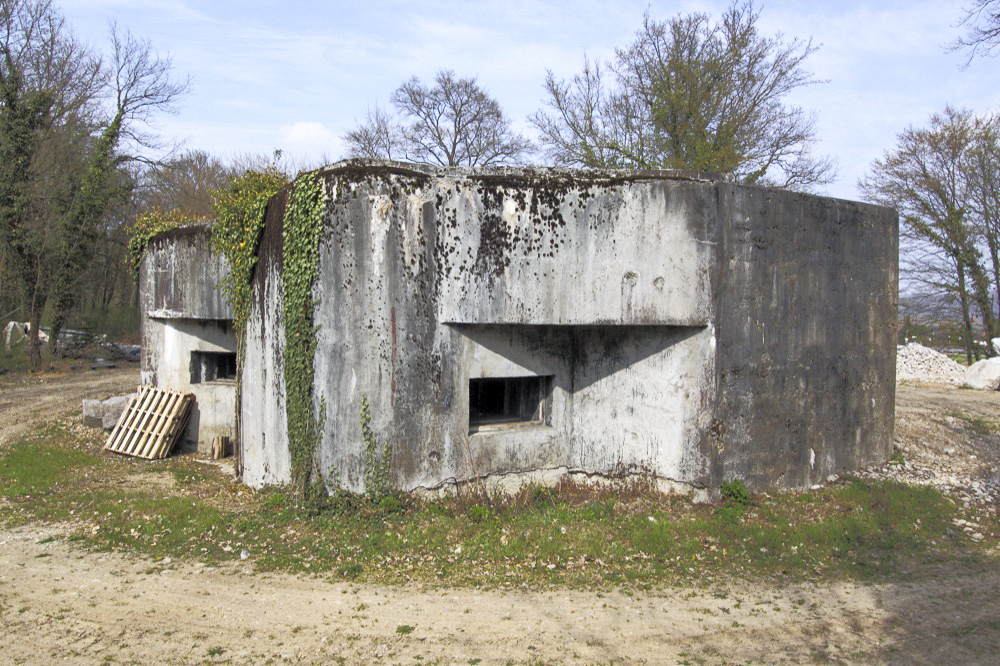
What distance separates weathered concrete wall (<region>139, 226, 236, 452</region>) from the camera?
9984 mm

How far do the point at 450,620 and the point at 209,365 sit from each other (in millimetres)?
7417

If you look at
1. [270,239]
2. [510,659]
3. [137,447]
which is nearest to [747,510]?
[510,659]

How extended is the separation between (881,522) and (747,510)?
146 cm

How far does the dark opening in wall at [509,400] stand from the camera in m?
7.72

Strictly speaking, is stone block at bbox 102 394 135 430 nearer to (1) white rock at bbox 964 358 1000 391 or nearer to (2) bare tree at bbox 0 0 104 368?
(2) bare tree at bbox 0 0 104 368

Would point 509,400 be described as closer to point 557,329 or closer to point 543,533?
point 557,329

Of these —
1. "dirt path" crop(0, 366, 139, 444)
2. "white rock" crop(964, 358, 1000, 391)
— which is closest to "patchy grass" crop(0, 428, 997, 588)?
"dirt path" crop(0, 366, 139, 444)

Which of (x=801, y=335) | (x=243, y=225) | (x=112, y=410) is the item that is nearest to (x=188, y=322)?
(x=112, y=410)

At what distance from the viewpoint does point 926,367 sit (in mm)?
21422

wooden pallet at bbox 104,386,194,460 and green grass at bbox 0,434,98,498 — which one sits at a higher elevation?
wooden pallet at bbox 104,386,194,460

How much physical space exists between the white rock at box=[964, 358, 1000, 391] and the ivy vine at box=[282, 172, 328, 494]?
18.8 m

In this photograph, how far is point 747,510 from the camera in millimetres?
7105

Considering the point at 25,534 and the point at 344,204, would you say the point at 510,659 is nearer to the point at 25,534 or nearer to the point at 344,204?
the point at 344,204

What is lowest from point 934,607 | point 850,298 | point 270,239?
point 934,607
